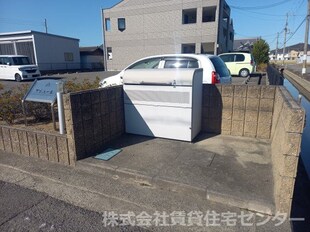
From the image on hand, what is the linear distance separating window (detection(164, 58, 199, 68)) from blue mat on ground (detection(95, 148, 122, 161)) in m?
2.38

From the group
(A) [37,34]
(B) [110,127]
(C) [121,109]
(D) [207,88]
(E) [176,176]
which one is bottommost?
(E) [176,176]

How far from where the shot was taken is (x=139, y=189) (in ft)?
9.27

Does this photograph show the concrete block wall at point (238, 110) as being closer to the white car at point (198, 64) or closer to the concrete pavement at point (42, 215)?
the white car at point (198, 64)

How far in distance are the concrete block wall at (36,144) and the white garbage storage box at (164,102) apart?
1366 mm

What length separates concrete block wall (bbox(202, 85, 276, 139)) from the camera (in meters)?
3.86

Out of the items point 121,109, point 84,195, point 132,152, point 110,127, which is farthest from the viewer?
point 121,109

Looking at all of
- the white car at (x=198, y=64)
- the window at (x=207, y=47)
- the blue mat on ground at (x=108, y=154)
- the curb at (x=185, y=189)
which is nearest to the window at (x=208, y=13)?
the window at (x=207, y=47)

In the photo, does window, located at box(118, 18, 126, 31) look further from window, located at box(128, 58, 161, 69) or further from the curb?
the curb

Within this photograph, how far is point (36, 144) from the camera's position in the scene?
3.75m

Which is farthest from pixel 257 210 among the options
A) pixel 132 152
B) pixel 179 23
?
pixel 179 23

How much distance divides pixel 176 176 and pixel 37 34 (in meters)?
26.2

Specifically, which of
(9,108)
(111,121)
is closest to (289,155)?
(111,121)

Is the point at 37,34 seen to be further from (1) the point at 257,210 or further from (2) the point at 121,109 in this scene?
(1) the point at 257,210

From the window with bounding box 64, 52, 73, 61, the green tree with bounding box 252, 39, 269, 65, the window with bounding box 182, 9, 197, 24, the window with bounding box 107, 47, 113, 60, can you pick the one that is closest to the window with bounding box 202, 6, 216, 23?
the window with bounding box 182, 9, 197, 24
